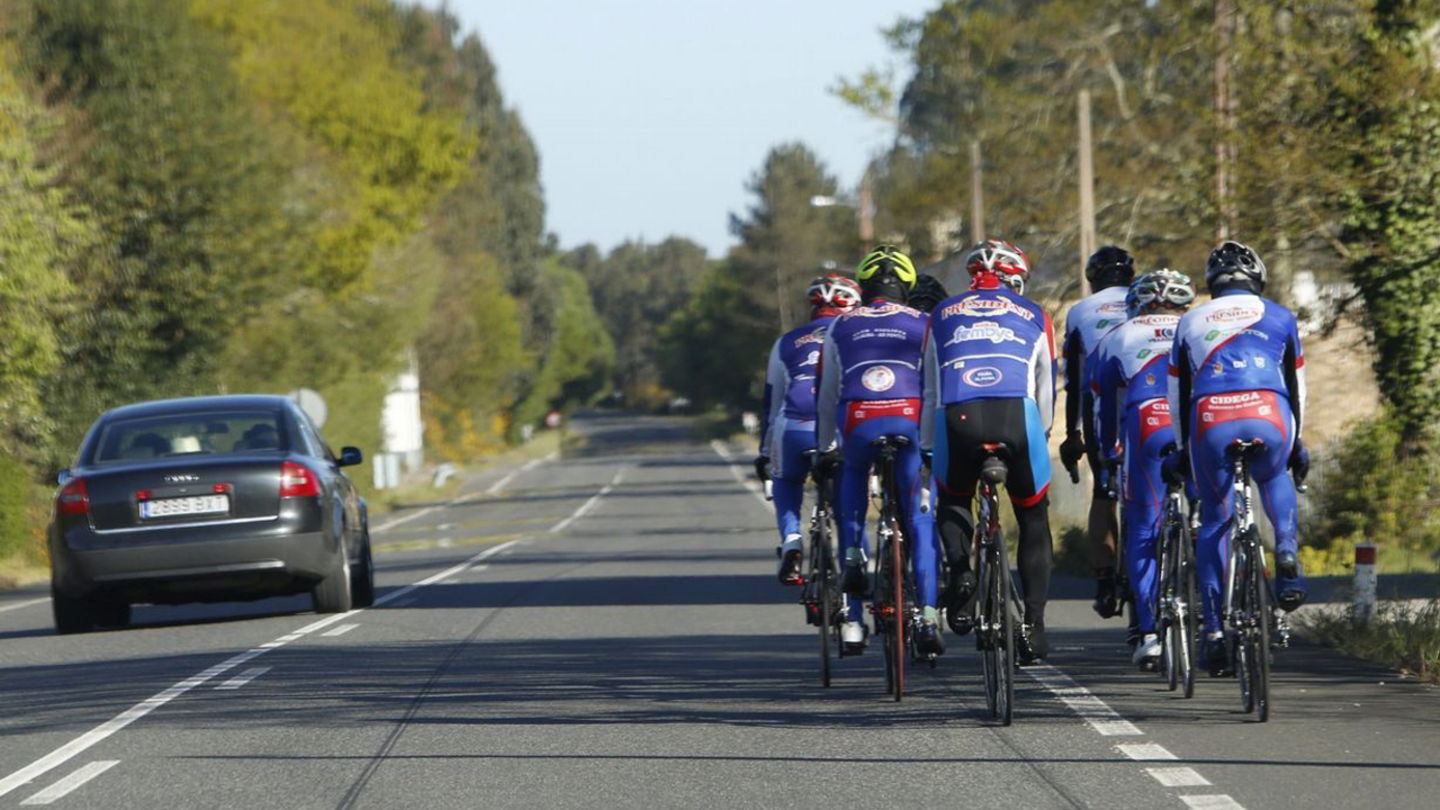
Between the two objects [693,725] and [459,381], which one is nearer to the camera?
[693,725]

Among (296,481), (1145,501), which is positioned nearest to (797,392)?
(1145,501)

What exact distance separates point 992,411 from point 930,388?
1.21ft

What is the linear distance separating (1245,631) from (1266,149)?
1235 centimetres

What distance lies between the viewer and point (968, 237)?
48812mm

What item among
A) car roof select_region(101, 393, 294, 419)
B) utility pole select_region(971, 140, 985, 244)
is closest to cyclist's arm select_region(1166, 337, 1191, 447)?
car roof select_region(101, 393, 294, 419)

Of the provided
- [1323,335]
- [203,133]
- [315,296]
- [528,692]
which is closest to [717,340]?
[315,296]

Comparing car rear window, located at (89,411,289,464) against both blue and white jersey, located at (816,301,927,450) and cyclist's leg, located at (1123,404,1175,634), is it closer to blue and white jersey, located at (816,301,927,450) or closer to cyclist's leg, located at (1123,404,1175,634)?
blue and white jersey, located at (816,301,927,450)

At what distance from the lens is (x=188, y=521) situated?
15336 millimetres

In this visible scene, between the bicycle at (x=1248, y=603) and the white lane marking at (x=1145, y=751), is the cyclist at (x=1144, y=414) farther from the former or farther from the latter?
the white lane marking at (x=1145, y=751)

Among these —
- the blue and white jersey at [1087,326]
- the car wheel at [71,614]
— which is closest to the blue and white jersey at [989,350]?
the blue and white jersey at [1087,326]

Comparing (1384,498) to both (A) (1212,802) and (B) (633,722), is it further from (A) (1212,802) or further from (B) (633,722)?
(A) (1212,802)

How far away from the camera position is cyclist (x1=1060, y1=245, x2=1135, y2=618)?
1148 cm

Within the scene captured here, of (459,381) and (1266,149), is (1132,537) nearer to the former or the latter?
(1266,149)

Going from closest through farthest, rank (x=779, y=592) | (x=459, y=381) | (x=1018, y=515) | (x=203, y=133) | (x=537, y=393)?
1. (x=1018, y=515)
2. (x=779, y=592)
3. (x=203, y=133)
4. (x=459, y=381)
5. (x=537, y=393)
